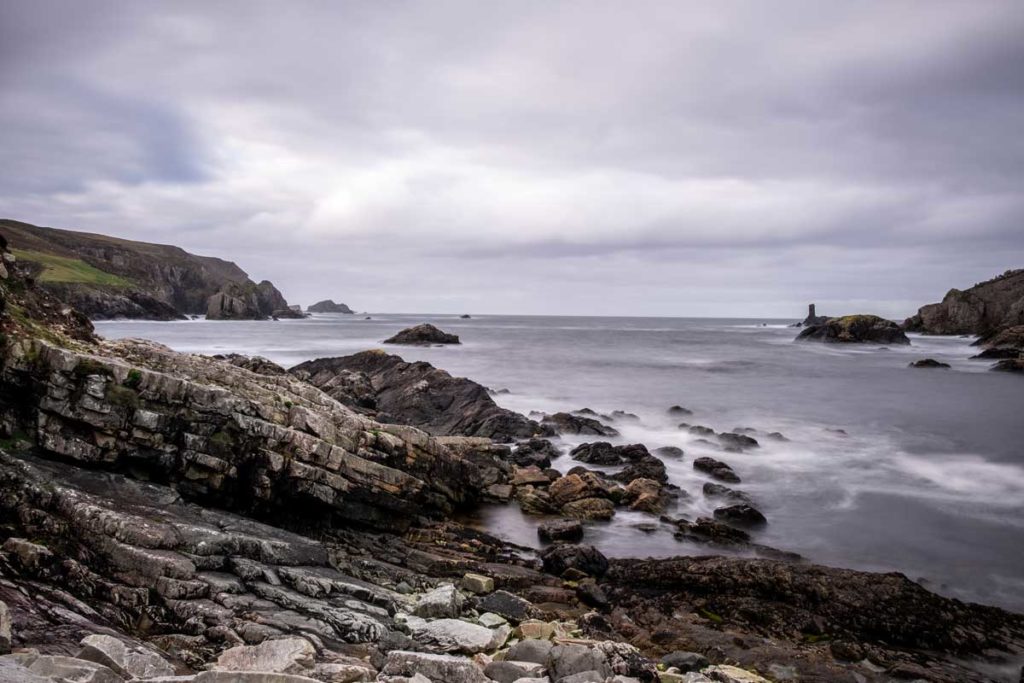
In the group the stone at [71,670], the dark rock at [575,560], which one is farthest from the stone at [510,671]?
the dark rock at [575,560]

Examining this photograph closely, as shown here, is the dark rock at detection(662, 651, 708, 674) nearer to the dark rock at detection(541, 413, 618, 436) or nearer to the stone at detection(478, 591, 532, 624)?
the stone at detection(478, 591, 532, 624)

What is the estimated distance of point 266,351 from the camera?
205 ft

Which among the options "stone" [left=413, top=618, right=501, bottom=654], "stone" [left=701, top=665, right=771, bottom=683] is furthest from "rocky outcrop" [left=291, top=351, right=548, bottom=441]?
"stone" [left=701, top=665, right=771, bottom=683]

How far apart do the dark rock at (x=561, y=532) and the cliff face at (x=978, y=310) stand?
8761cm

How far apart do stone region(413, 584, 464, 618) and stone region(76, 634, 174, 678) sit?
414cm

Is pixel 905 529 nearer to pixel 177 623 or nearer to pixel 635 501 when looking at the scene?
pixel 635 501

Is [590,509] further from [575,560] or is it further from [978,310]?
[978,310]

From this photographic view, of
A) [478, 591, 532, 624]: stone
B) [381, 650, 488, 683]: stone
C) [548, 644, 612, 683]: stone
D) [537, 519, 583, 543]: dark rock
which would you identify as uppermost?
[381, 650, 488, 683]: stone

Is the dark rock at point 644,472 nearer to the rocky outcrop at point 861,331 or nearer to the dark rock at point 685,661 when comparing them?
the dark rock at point 685,661

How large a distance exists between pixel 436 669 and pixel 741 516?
12.4m

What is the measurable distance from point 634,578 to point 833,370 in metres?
55.9

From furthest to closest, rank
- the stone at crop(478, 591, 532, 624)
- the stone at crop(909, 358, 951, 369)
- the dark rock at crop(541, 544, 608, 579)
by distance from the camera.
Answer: the stone at crop(909, 358, 951, 369)
the dark rock at crop(541, 544, 608, 579)
the stone at crop(478, 591, 532, 624)

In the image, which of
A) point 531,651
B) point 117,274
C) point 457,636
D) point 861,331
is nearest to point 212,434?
point 457,636

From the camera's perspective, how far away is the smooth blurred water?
50.7 ft
